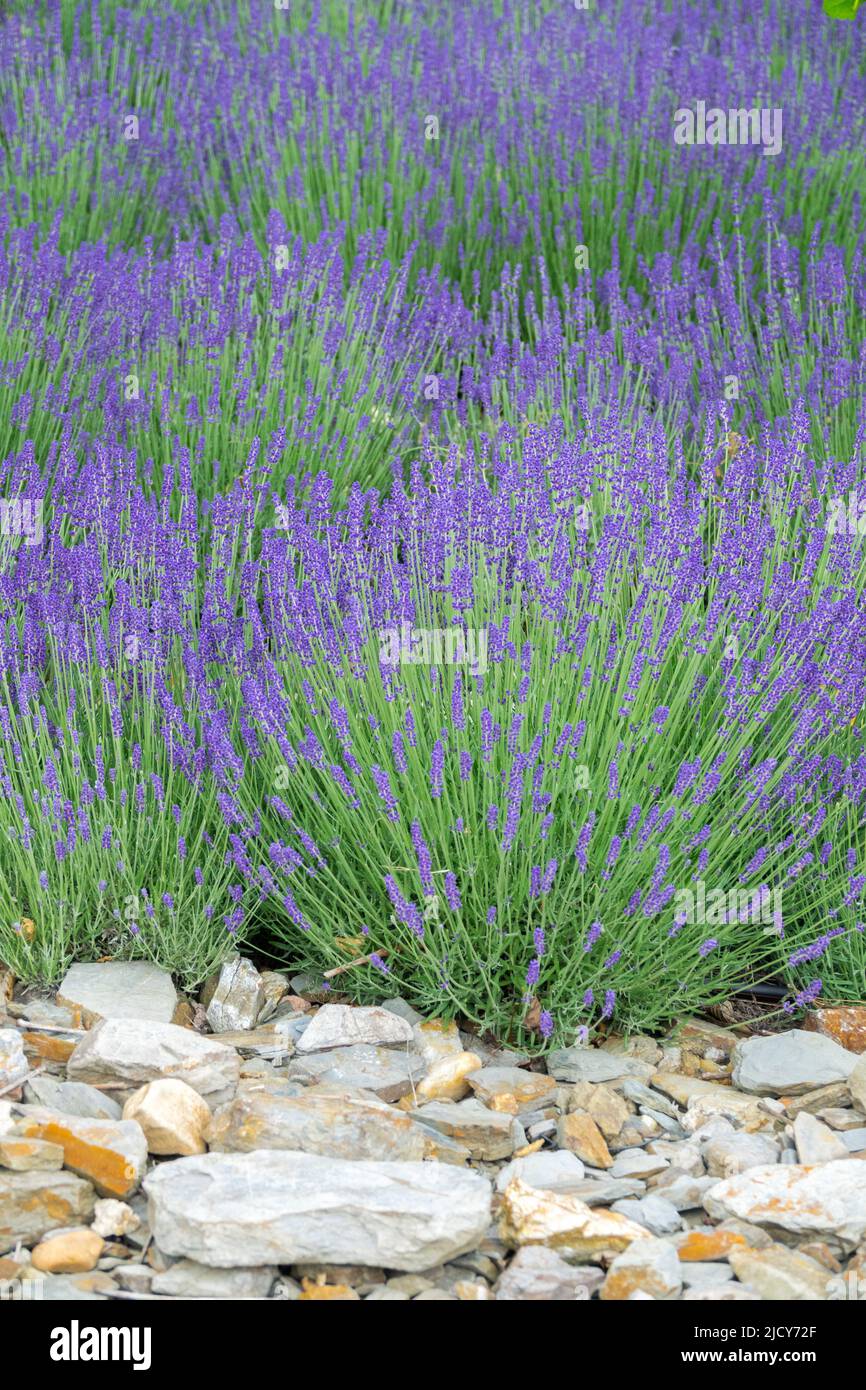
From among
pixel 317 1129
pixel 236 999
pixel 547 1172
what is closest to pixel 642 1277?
pixel 547 1172

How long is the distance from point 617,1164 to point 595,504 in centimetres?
164

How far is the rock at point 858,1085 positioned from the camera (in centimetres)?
258

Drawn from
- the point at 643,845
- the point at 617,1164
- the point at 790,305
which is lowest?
the point at 617,1164

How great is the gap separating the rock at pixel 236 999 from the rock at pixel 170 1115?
441 mm

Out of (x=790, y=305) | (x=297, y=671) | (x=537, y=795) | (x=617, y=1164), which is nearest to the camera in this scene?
(x=617, y=1164)

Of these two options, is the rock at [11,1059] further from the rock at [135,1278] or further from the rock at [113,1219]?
the rock at [135,1278]

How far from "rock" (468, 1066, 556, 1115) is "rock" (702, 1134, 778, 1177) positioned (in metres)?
0.30

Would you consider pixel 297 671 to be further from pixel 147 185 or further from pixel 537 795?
pixel 147 185

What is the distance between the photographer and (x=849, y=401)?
4039 mm

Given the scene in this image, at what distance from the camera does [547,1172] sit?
2346 mm

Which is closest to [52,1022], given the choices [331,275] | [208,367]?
[208,367]

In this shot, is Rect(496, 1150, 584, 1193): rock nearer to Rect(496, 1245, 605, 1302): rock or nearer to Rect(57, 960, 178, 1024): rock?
Rect(496, 1245, 605, 1302): rock

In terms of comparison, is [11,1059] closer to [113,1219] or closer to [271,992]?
[113,1219]

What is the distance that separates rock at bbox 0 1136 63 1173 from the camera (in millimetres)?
2186
